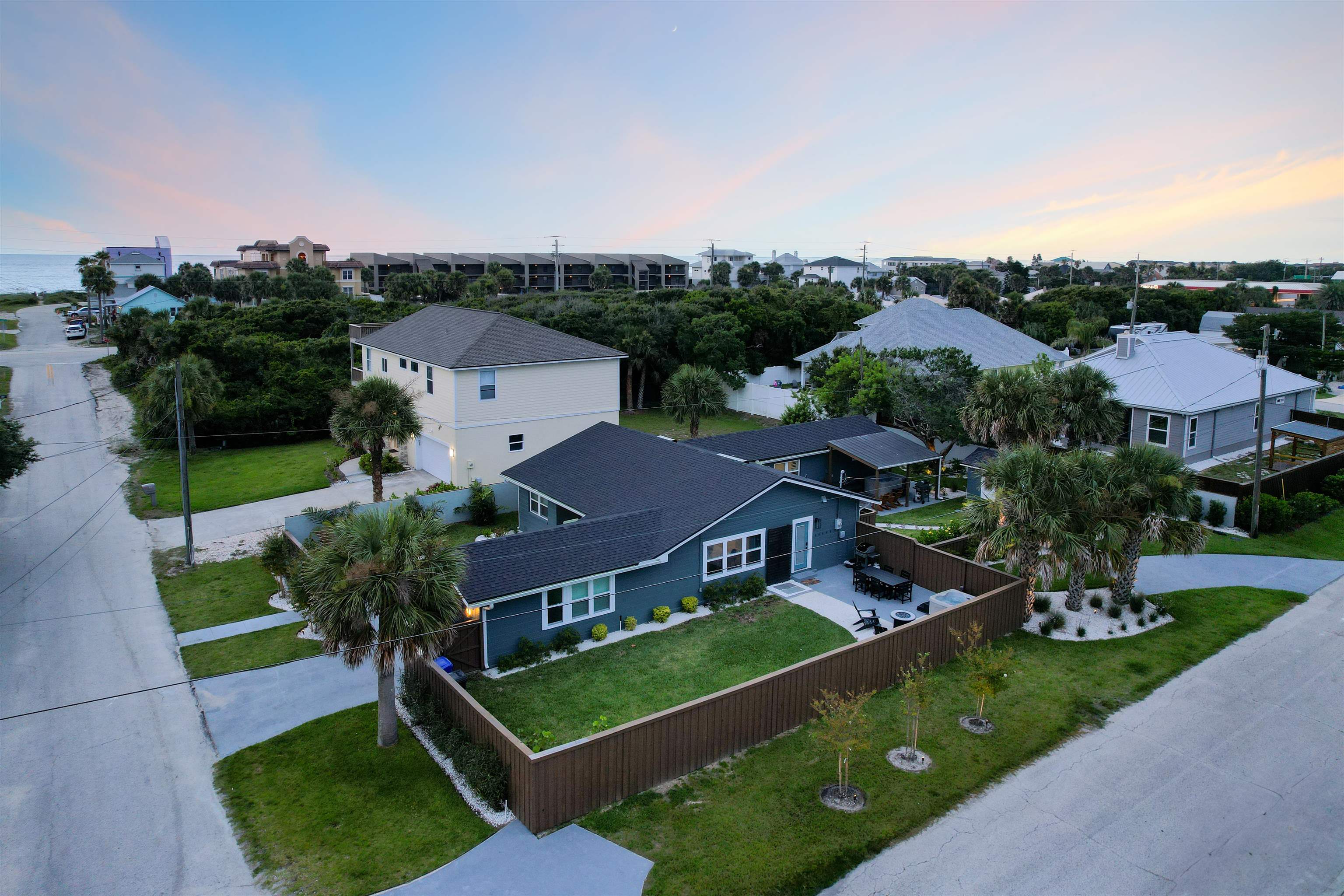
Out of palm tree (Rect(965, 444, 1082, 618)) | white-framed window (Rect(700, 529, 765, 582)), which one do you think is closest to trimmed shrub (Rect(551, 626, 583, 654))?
white-framed window (Rect(700, 529, 765, 582))

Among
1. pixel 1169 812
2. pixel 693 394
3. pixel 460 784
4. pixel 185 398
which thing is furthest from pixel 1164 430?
pixel 185 398

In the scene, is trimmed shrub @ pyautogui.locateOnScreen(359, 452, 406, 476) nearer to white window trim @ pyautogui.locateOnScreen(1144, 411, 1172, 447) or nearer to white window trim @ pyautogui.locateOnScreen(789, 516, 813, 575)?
white window trim @ pyautogui.locateOnScreen(789, 516, 813, 575)

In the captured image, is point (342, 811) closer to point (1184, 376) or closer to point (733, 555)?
point (733, 555)

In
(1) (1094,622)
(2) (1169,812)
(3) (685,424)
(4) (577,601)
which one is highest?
(3) (685,424)

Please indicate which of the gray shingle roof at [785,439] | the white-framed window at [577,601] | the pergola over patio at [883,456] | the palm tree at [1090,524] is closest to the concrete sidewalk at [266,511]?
the gray shingle roof at [785,439]

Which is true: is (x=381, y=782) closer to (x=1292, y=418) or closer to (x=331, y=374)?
(x=331, y=374)

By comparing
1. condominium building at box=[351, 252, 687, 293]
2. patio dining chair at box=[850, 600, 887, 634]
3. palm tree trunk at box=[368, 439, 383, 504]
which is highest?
condominium building at box=[351, 252, 687, 293]

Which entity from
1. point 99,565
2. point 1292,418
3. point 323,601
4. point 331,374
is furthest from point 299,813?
point 1292,418

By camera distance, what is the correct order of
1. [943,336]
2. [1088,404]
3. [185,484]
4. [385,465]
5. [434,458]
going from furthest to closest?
[943,336]
[385,465]
[434,458]
[1088,404]
[185,484]
